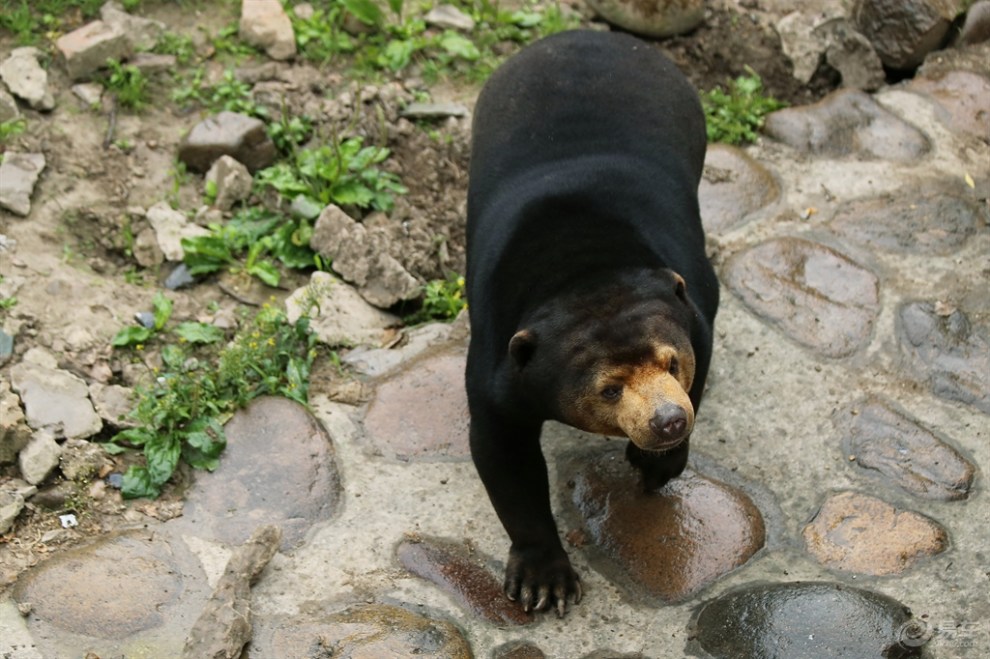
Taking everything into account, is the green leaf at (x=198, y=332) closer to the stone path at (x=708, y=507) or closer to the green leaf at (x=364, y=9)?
the stone path at (x=708, y=507)

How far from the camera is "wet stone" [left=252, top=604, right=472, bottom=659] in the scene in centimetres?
339

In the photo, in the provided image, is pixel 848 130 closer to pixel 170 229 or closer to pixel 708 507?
pixel 708 507

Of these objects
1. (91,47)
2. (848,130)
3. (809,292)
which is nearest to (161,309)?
(91,47)

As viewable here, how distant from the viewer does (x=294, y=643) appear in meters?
3.43

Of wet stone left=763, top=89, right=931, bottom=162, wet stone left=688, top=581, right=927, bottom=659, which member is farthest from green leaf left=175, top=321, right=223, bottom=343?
wet stone left=763, top=89, right=931, bottom=162

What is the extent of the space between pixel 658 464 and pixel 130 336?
1.99m

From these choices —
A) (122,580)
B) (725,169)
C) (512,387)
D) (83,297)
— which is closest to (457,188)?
(725,169)

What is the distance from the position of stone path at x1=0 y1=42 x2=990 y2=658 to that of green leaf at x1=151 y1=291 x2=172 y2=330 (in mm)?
514

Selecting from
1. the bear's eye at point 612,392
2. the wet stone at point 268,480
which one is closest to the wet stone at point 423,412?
the wet stone at point 268,480

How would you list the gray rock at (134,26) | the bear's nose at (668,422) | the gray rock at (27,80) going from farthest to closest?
the gray rock at (134,26) → the gray rock at (27,80) → the bear's nose at (668,422)

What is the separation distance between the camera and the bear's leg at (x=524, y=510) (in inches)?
143

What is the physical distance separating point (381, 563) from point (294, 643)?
0.44 m

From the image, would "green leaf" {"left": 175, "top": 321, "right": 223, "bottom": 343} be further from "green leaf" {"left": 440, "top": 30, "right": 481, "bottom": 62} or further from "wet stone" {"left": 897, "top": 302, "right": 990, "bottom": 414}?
"wet stone" {"left": 897, "top": 302, "right": 990, "bottom": 414}

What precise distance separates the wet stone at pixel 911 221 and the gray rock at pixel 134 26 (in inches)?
126
